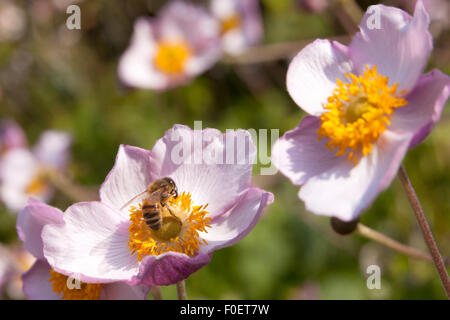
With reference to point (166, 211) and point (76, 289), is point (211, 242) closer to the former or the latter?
point (166, 211)

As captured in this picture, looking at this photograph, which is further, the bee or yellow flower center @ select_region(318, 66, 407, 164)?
yellow flower center @ select_region(318, 66, 407, 164)

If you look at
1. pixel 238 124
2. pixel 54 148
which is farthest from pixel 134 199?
pixel 238 124

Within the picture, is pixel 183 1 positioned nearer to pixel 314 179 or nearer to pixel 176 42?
pixel 176 42

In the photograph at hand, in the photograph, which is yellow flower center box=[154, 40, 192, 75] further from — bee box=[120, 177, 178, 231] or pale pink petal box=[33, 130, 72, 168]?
bee box=[120, 177, 178, 231]

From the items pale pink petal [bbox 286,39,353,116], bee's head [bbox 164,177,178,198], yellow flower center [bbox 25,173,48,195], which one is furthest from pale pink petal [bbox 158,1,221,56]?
bee's head [bbox 164,177,178,198]

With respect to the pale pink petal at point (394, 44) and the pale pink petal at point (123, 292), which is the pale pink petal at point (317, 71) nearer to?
the pale pink petal at point (394, 44)

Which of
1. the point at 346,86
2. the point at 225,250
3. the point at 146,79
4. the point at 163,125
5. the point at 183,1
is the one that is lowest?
the point at 225,250

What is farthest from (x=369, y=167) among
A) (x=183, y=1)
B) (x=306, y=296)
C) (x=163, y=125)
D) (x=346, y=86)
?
(x=183, y=1)
